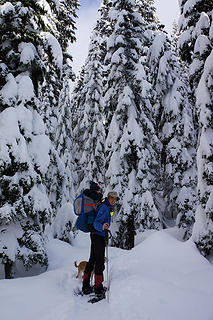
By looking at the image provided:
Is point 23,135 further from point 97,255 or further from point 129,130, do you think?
point 129,130

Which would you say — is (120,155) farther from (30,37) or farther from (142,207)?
(30,37)

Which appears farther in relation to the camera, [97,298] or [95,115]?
[95,115]

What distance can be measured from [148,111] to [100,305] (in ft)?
37.8

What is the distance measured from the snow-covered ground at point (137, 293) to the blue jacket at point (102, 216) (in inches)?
48.4

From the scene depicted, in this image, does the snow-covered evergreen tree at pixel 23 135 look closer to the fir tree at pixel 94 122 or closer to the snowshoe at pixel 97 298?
the snowshoe at pixel 97 298

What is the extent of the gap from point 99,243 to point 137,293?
1522 millimetres

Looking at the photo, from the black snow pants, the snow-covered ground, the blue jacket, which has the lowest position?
the snow-covered ground

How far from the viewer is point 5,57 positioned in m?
7.79

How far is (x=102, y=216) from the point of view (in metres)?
5.51

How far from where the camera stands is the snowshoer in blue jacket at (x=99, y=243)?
17.8 ft

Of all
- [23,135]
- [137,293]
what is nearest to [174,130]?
[23,135]

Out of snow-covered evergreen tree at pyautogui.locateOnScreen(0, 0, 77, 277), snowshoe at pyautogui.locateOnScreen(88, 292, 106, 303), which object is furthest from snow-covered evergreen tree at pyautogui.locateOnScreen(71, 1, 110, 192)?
snowshoe at pyautogui.locateOnScreen(88, 292, 106, 303)

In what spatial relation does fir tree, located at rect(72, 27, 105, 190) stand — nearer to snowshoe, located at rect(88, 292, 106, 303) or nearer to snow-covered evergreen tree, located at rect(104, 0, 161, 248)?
snow-covered evergreen tree, located at rect(104, 0, 161, 248)

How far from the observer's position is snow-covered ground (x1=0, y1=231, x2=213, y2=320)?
3.86 meters
